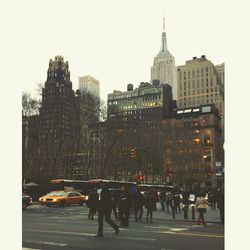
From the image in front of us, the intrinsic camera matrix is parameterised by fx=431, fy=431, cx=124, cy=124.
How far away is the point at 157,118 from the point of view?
124ft

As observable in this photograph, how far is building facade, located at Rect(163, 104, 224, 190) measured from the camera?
49750 mm

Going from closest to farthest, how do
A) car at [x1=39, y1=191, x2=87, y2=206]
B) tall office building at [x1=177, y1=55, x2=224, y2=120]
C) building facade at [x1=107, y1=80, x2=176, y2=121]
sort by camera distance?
tall office building at [x1=177, y1=55, x2=224, y2=120] < car at [x1=39, y1=191, x2=87, y2=206] < building facade at [x1=107, y1=80, x2=176, y2=121]

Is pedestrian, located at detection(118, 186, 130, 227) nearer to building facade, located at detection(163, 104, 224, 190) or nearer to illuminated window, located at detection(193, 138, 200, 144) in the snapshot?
building facade, located at detection(163, 104, 224, 190)

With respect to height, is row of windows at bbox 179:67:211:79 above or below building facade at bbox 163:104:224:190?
above

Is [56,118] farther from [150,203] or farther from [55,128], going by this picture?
[150,203]

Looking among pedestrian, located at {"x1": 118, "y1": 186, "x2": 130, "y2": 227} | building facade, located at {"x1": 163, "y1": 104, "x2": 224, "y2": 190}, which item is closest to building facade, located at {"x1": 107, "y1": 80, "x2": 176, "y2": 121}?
building facade, located at {"x1": 163, "y1": 104, "x2": 224, "y2": 190}

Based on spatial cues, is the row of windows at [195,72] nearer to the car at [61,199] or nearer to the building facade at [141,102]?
the building facade at [141,102]

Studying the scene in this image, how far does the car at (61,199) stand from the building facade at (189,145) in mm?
24737

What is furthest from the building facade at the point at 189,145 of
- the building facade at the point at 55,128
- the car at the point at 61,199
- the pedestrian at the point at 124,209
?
the pedestrian at the point at 124,209

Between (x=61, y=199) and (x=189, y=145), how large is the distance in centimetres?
3442

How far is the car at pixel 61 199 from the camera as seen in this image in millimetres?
21438

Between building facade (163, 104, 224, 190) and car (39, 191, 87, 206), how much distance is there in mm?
24737
